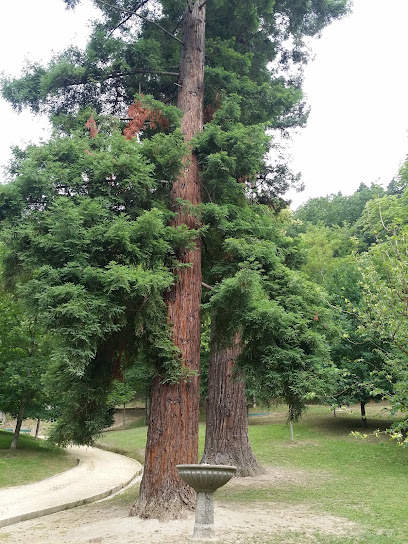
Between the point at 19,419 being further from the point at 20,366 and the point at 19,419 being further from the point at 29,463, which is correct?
the point at 29,463

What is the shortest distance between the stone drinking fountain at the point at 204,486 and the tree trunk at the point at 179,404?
48.7 inches

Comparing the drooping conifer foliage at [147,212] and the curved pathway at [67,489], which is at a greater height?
the drooping conifer foliage at [147,212]

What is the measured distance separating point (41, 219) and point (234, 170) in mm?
3419

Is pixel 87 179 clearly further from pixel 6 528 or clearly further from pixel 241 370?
pixel 6 528

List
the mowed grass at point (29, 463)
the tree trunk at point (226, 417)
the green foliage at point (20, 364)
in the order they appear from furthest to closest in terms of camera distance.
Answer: the green foliage at point (20, 364) < the mowed grass at point (29, 463) < the tree trunk at point (226, 417)

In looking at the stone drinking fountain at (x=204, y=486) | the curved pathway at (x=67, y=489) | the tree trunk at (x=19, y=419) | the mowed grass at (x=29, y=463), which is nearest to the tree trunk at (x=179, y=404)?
the stone drinking fountain at (x=204, y=486)

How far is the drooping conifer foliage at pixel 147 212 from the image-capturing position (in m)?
6.45

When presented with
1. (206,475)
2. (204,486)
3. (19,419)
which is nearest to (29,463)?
(19,419)

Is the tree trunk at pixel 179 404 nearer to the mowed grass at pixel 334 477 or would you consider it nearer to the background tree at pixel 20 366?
the mowed grass at pixel 334 477

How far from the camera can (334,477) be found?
1148 centimetres

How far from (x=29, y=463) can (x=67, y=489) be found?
14.9 ft

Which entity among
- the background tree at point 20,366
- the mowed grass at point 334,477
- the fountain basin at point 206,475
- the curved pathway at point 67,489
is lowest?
the curved pathway at point 67,489

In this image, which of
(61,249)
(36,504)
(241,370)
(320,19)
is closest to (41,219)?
(61,249)

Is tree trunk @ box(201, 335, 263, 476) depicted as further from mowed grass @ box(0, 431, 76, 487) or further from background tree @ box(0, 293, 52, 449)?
background tree @ box(0, 293, 52, 449)
